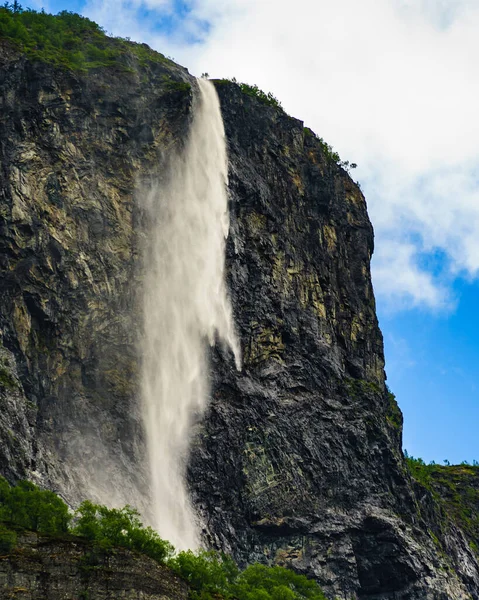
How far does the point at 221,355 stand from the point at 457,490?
55462 mm

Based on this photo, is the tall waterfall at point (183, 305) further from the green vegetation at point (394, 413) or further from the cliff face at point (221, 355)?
the green vegetation at point (394, 413)

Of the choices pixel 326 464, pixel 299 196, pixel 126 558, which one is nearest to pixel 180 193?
pixel 299 196

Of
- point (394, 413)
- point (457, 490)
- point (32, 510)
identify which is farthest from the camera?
point (457, 490)

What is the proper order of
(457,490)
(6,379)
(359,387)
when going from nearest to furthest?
(6,379)
(359,387)
(457,490)

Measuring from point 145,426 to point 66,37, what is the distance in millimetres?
41179

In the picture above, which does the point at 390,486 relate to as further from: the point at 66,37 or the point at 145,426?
the point at 66,37

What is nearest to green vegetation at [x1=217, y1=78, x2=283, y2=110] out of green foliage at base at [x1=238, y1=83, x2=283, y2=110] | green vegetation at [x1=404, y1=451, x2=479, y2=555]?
green foliage at base at [x1=238, y1=83, x2=283, y2=110]

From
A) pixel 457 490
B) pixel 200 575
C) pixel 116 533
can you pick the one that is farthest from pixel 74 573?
pixel 457 490

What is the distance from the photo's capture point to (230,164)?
92.4 m

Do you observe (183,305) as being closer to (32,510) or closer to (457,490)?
(32,510)

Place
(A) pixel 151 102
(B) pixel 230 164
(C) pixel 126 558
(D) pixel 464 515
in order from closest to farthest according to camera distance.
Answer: (C) pixel 126 558, (A) pixel 151 102, (B) pixel 230 164, (D) pixel 464 515

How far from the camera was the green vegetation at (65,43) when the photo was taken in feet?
277

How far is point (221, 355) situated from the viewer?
8125 cm

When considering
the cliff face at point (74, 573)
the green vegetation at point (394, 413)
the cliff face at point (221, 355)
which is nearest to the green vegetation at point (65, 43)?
the cliff face at point (221, 355)
